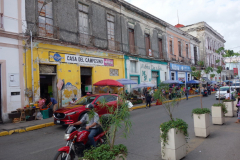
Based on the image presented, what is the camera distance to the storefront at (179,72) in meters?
30.0

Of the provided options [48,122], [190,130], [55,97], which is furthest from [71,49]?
[190,130]

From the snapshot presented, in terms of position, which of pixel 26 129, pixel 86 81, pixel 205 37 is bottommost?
pixel 26 129

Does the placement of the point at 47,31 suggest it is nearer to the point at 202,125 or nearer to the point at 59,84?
the point at 59,84

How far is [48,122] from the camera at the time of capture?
10.8 meters

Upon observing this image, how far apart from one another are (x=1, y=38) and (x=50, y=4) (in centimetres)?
467

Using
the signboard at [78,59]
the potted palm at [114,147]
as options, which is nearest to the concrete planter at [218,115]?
the potted palm at [114,147]

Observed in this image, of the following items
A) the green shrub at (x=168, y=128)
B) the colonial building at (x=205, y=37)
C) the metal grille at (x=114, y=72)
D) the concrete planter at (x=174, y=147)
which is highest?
the colonial building at (x=205, y=37)

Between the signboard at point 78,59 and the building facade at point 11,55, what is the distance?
7.85 ft

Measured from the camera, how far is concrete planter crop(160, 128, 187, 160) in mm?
4668

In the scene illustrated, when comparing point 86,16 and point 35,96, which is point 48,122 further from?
point 86,16

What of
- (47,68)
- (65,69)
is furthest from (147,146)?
(65,69)

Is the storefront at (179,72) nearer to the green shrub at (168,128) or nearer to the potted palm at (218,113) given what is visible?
the potted palm at (218,113)

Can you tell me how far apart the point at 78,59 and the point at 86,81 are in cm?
236

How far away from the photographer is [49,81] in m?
14.3
